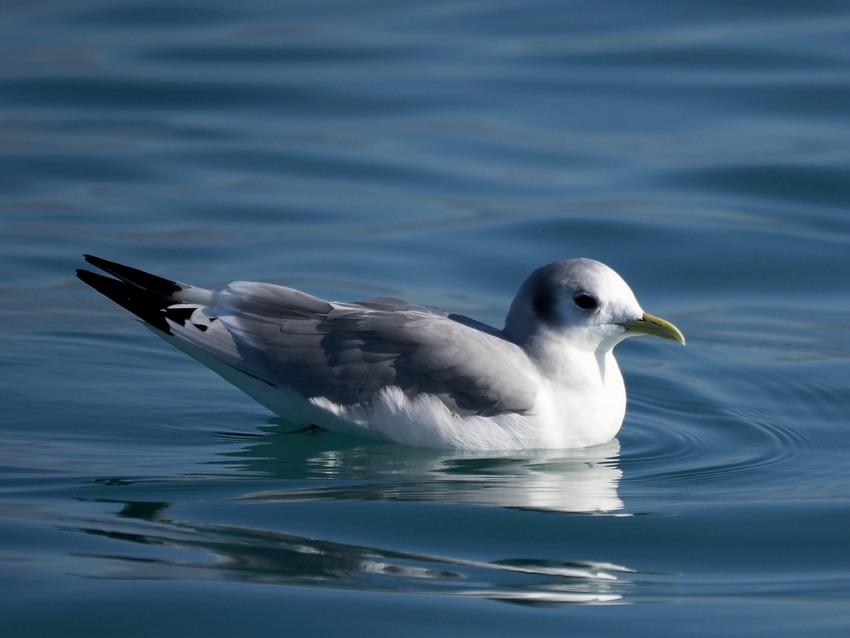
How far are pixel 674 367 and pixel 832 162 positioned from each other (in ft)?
13.4

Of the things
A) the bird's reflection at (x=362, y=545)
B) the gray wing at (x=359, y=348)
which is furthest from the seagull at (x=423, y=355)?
the bird's reflection at (x=362, y=545)

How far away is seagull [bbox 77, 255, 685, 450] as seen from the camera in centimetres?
648

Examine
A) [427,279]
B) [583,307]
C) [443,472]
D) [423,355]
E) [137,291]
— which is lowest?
[443,472]

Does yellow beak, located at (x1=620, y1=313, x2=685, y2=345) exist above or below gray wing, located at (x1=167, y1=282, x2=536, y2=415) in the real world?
above

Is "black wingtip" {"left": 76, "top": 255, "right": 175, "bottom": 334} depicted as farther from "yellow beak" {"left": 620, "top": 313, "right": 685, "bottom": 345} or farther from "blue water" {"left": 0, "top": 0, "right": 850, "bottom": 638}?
"yellow beak" {"left": 620, "top": 313, "right": 685, "bottom": 345}

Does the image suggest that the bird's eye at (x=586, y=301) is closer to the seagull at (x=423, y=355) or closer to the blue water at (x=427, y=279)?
the seagull at (x=423, y=355)

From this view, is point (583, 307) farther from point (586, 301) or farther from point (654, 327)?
point (654, 327)

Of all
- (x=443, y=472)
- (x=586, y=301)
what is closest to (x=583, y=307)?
(x=586, y=301)

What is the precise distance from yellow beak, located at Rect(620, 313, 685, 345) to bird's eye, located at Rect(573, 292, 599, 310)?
0.16m

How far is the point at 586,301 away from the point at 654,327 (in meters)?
0.31

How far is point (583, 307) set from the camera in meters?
6.63

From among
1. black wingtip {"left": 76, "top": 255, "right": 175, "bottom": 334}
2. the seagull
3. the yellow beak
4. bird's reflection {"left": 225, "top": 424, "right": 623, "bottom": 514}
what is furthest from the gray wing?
the yellow beak

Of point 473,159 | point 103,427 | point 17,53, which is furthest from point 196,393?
point 17,53

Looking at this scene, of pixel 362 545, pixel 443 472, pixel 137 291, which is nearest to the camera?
pixel 362 545
